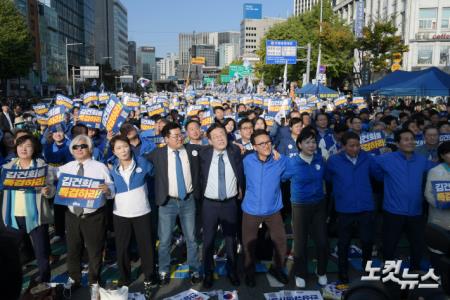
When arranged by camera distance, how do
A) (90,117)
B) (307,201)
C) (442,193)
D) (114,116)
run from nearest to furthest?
(442,193), (307,201), (114,116), (90,117)

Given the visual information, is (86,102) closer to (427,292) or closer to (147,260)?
(147,260)

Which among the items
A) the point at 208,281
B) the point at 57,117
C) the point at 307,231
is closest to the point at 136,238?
the point at 208,281

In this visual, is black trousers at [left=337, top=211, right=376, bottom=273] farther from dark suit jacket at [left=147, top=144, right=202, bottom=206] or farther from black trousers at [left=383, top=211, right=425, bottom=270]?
dark suit jacket at [left=147, top=144, right=202, bottom=206]

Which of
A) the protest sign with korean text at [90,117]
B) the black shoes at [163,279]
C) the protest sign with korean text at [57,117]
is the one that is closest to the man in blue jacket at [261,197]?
the black shoes at [163,279]

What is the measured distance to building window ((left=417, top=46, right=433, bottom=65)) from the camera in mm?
42156

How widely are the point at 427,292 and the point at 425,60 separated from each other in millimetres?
45381

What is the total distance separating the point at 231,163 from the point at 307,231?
4.14ft

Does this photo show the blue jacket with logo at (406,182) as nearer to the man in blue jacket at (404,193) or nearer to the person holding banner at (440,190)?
the man in blue jacket at (404,193)

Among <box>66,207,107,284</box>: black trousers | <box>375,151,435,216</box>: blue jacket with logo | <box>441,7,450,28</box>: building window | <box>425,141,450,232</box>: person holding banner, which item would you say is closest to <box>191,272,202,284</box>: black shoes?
<box>66,207,107,284</box>: black trousers

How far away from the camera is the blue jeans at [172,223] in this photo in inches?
201

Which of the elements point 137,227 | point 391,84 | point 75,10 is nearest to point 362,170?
point 137,227

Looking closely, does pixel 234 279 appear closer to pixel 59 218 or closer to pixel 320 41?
pixel 59 218

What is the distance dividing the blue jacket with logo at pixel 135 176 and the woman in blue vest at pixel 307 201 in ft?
5.45

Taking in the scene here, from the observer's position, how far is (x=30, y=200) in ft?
15.7
